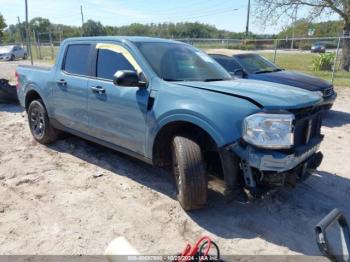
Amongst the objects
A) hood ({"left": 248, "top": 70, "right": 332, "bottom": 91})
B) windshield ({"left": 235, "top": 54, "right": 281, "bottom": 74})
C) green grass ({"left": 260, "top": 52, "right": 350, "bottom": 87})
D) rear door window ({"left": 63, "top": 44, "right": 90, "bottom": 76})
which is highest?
rear door window ({"left": 63, "top": 44, "right": 90, "bottom": 76})

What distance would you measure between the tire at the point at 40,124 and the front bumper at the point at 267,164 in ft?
11.8

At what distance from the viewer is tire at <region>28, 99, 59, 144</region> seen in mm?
5816

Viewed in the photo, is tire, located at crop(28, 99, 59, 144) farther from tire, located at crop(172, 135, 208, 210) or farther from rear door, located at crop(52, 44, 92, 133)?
tire, located at crop(172, 135, 208, 210)

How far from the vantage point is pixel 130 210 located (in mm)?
3918

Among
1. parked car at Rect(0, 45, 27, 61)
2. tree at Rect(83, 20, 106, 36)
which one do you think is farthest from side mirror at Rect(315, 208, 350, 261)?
tree at Rect(83, 20, 106, 36)

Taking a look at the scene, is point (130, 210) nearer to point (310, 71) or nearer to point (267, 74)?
point (267, 74)

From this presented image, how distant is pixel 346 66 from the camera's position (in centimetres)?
2031

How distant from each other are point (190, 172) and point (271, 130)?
2.93ft

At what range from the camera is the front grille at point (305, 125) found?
11.5 ft

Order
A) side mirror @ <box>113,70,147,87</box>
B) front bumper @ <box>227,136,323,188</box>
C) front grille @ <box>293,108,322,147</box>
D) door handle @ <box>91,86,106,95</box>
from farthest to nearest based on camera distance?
door handle @ <box>91,86,106,95</box> → side mirror @ <box>113,70,147,87</box> → front grille @ <box>293,108,322,147</box> → front bumper @ <box>227,136,323,188</box>

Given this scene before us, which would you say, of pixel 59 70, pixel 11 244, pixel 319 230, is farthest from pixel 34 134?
pixel 319 230

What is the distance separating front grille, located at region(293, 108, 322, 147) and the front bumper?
0.34 feet

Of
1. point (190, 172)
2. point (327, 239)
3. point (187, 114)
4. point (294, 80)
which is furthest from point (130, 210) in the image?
point (294, 80)

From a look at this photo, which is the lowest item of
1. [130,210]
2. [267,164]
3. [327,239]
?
[130,210]
